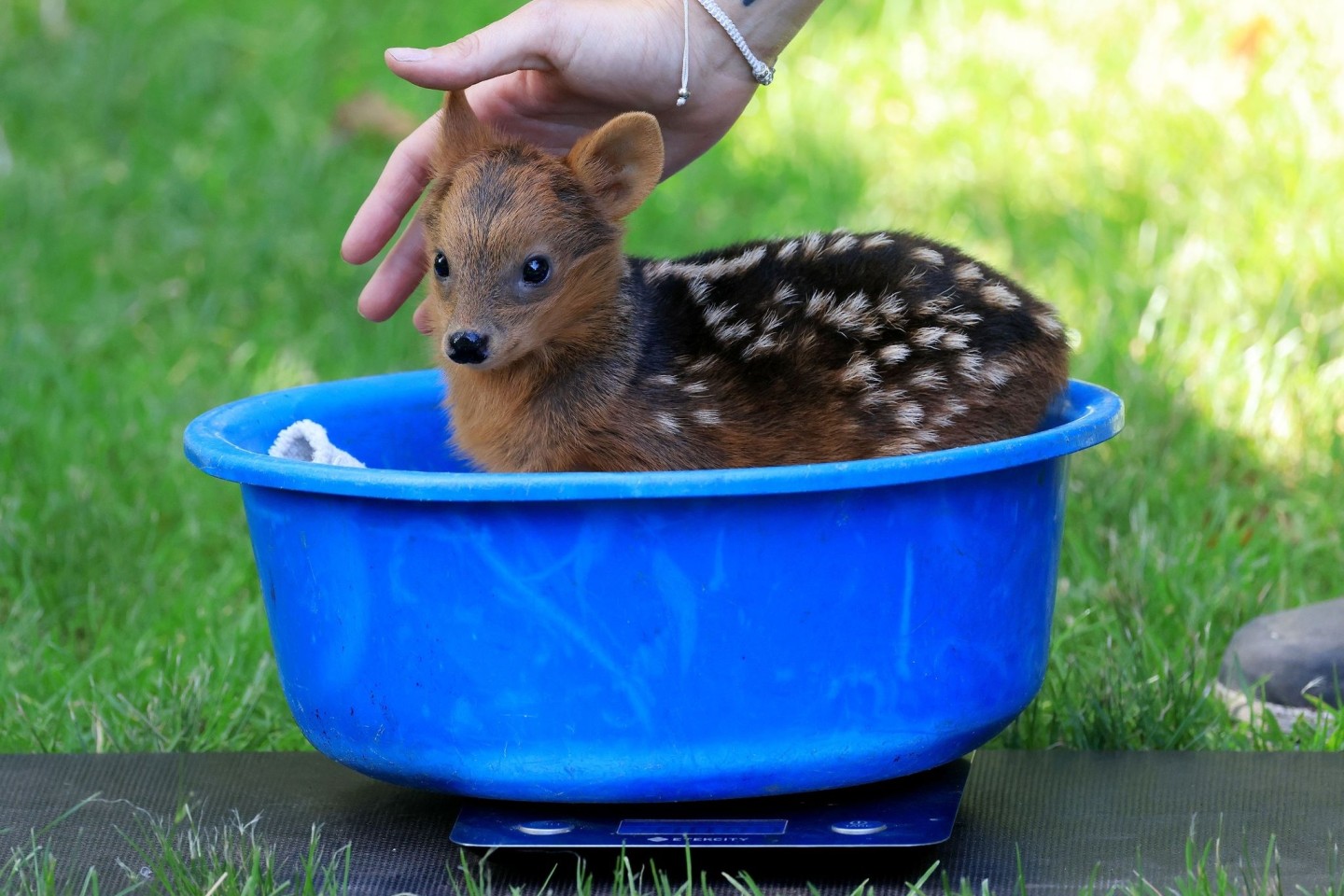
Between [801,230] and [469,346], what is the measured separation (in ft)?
12.9

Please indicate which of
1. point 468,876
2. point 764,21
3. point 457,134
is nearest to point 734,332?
point 457,134

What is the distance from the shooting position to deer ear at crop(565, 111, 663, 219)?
2.97m

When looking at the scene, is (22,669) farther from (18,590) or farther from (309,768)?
(309,768)

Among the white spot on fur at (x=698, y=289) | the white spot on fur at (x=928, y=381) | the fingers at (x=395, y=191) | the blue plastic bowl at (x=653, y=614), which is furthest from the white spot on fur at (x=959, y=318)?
the fingers at (x=395, y=191)

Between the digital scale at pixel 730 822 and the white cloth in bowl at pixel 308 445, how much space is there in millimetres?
744

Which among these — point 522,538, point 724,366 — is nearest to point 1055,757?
point 724,366

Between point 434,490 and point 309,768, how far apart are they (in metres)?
0.99

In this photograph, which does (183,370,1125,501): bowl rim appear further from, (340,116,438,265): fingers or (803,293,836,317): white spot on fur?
(340,116,438,265): fingers

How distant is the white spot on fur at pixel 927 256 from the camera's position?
10.3 ft

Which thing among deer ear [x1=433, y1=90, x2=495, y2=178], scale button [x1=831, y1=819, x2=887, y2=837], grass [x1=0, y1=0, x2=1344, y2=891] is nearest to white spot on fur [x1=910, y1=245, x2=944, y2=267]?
deer ear [x1=433, y1=90, x2=495, y2=178]

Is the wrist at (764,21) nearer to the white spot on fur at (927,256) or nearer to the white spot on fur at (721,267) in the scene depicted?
the white spot on fur at (721,267)

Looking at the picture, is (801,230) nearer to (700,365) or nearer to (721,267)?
(721,267)

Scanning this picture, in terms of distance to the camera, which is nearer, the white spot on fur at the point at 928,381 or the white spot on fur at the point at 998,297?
the white spot on fur at the point at 928,381

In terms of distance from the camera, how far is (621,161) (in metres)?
3.04
